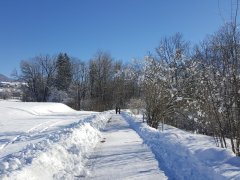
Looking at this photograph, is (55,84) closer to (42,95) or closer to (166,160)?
(42,95)

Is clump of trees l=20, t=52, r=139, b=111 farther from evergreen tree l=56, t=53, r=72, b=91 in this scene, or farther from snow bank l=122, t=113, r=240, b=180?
snow bank l=122, t=113, r=240, b=180

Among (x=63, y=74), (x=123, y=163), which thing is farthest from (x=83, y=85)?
(x=123, y=163)

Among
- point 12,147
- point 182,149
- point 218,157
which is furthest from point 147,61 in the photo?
point 218,157

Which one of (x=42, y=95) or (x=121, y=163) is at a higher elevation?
(x=42, y=95)

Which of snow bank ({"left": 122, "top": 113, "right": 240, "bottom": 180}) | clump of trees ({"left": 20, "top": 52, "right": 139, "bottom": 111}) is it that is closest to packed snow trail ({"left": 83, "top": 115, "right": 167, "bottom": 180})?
snow bank ({"left": 122, "top": 113, "right": 240, "bottom": 180})

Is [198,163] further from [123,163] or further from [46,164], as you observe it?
[46,164]

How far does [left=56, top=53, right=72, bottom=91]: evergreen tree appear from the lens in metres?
107

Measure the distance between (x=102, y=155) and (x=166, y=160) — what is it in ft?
7.94

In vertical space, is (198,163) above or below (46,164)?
above

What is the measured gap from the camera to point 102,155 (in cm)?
1246

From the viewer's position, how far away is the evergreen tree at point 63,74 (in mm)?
106562

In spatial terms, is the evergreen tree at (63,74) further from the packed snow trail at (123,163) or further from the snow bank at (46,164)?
the snow bank at (46,164)

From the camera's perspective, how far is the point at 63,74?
10819 cm

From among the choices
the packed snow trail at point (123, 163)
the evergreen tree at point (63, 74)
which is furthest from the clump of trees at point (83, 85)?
the packed snow trail at point (123, 163)
